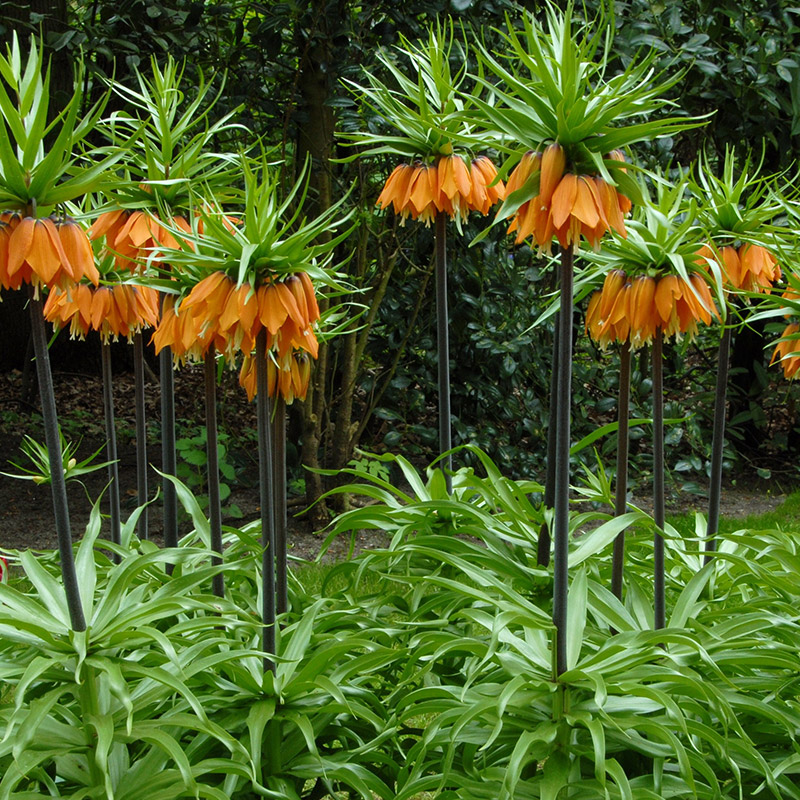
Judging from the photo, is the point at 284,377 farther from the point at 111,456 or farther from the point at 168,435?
the point at 111,456

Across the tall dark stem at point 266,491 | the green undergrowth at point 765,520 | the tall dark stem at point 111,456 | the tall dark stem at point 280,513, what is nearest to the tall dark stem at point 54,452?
the tall dark stem at point 266,491

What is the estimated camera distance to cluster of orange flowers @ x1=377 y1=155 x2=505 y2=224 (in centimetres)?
245

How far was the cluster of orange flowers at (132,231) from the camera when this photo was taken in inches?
82.4

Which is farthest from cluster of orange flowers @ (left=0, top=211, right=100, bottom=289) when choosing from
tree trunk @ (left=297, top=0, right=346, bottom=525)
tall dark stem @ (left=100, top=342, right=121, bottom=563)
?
tree trunk @ (left=297, top=0, right=346, bottom=525)

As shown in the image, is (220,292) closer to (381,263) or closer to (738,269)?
(738,269)

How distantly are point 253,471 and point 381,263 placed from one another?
1529 millimetres

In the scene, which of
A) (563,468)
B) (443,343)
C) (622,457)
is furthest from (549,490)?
(443,343)

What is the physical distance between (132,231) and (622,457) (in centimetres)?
121

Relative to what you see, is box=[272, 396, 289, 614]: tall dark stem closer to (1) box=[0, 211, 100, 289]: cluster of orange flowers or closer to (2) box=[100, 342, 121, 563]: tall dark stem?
(2) box=[100, 342, 121, 563]: tall dark stem

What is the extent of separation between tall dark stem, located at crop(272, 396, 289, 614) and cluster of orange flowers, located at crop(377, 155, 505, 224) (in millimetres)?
635

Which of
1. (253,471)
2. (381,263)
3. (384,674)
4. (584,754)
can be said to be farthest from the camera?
(253,471)

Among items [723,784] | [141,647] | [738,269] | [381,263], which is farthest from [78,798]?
[381,263]

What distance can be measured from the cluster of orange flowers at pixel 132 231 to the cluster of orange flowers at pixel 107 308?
18cm

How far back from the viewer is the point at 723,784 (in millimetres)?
2092
